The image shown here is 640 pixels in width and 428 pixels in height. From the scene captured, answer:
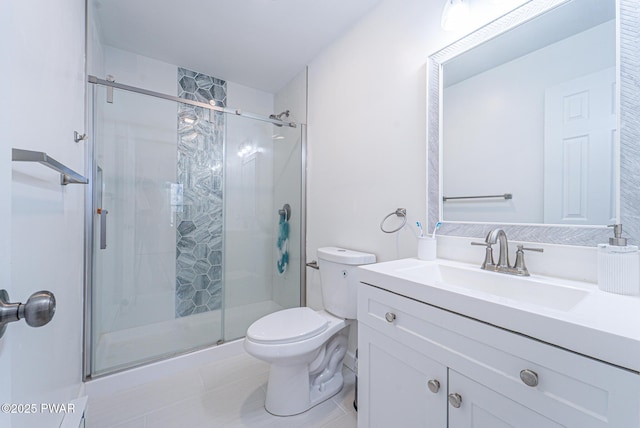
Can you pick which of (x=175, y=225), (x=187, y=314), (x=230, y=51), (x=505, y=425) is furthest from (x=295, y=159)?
(x=505, y=425)

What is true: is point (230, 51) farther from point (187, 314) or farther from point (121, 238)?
point (187, 314)

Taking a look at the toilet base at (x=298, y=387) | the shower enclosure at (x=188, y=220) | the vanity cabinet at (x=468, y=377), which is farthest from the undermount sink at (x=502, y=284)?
the shower enclosure at (x=188, y=220)

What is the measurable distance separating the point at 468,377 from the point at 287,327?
3.03 ft

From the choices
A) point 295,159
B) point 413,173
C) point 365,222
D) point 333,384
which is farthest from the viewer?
point 295,159

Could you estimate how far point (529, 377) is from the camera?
58cm

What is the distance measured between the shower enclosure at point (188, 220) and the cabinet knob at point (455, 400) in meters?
1.73

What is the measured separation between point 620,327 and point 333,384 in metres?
1.43

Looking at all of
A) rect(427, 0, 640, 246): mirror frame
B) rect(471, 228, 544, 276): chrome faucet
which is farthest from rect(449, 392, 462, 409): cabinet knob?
rect(427, 0, 640, 246): mirror frame

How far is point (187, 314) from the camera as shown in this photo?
7.44 feet

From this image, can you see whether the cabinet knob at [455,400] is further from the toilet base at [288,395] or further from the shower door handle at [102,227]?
the shower door handle at [102,227]

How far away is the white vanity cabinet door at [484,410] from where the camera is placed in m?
0.59

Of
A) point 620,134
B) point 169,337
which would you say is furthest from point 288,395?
point 620,134

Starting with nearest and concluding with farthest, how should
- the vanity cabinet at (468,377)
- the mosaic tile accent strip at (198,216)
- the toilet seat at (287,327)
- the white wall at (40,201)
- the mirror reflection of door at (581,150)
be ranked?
1. the white wall at (40,201)
2. the vanity cabinet at (468,377)
3. the mirror reflection of door at (581,150)
4. the toilet seat at (287,327)
5. the mosaic tile accent strip at (198,216)

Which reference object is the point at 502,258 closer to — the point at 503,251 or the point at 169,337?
the point at 503,251
